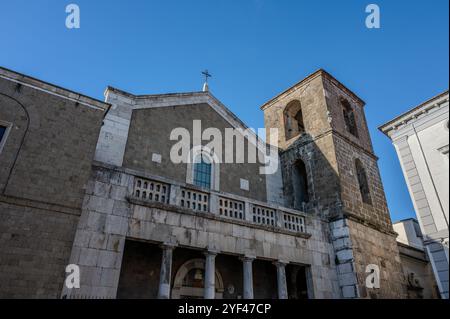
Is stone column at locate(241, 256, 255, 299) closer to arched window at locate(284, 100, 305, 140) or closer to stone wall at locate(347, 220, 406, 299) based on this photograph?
stone wall at locate(347, 220, 406, 299)

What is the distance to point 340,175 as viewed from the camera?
1355 centimetres

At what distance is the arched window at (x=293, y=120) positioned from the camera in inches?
694

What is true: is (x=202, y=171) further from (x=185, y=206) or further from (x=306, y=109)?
(x=306, y=109)

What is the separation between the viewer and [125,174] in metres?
9.02

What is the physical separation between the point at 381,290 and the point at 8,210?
12.1 meters

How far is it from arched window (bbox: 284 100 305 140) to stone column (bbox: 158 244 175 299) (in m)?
10.5

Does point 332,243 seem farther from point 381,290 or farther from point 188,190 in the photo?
point 188,190

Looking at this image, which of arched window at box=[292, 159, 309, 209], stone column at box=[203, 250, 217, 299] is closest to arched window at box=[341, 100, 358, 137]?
arched window at box=[292, 159, 309, 209]

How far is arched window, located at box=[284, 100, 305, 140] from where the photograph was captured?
17.6 m

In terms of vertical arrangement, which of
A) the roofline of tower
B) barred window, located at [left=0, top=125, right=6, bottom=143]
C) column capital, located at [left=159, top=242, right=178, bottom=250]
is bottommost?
column capital, located at [left=159, top=242, right=178, bottom=250]

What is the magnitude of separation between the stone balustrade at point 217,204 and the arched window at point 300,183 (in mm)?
3220
